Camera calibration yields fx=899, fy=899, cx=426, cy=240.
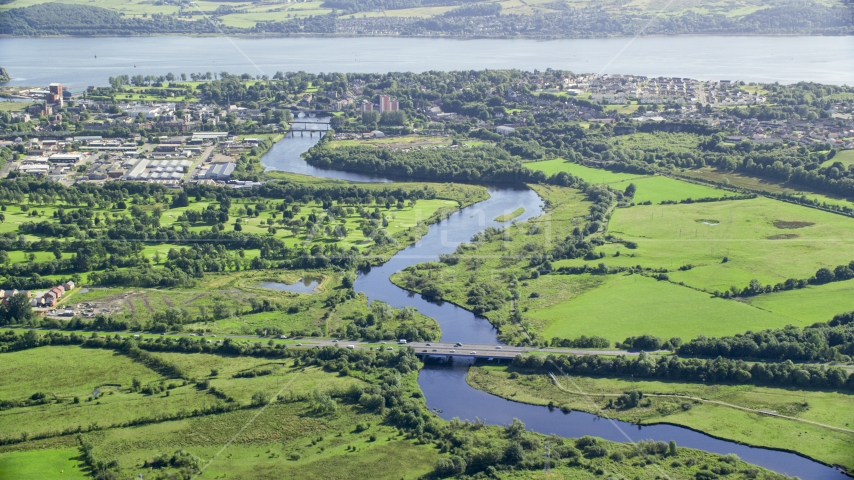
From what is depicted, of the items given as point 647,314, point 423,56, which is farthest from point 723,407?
point 423,56

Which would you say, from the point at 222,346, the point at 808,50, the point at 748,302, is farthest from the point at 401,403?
the point at 808,50

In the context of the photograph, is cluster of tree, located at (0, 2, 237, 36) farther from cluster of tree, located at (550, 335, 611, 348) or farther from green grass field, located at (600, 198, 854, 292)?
cluster of tree, located at (550, 335, 611, 348)

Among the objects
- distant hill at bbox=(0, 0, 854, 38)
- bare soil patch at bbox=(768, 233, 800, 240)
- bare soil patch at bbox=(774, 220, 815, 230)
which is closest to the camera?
bare soil patch at bbox=(768, 233, 800, 240)

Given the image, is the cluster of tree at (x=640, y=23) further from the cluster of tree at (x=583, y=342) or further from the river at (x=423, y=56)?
the cluster of tree at (x=583, y=342)

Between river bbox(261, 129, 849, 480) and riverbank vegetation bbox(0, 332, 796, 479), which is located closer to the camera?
riverbank vegetation bbox(0, 332, 796, 479)

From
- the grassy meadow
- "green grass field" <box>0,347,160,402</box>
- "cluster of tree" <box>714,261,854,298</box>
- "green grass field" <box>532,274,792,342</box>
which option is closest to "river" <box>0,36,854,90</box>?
"cluster of tree" <box>714,261,854,298</box>

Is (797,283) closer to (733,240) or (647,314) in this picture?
(733,240)
